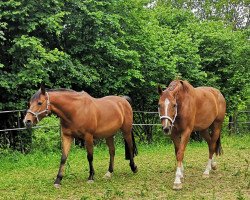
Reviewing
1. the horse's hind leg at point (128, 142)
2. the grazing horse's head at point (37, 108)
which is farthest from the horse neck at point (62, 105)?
the horse's hind leg at point (128, 142)

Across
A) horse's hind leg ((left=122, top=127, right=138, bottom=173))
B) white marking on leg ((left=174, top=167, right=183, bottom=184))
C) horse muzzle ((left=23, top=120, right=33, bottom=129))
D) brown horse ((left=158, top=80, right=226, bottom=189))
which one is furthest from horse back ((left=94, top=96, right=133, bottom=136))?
white marking on leg ((left=174, top=167, right=183, bottom=184))

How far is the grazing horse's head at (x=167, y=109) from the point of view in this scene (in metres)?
7.18

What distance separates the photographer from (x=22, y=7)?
11930 millimetres

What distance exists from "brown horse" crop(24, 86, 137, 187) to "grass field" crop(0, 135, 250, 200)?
1.69 feet

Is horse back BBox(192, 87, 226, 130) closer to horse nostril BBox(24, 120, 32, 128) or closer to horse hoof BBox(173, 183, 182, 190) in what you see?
horse hoof BBox(173, 183, 182, 190)

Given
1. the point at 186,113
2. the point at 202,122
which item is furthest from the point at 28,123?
the point at 202,122

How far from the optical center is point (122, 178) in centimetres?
848

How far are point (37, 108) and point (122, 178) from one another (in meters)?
2.37

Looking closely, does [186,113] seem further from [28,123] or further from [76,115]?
[28,123]

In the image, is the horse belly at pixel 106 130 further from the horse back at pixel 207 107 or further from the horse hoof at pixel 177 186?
the horse hoof at pixel 177 186

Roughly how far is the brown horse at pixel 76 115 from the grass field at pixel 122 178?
1.69 feet

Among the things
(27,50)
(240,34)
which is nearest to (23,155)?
(27,50)

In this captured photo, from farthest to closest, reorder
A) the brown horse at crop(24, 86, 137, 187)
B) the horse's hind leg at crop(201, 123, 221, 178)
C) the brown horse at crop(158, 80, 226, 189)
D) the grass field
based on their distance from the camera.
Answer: the horse's hind leg at crop(201, 123, 221, 178) < the brown horse at crop(24, 86, 137, 187) < the brown horse at crop(158, 80, 226, 189) < the grass field

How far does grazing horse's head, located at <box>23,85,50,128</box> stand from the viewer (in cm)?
738
